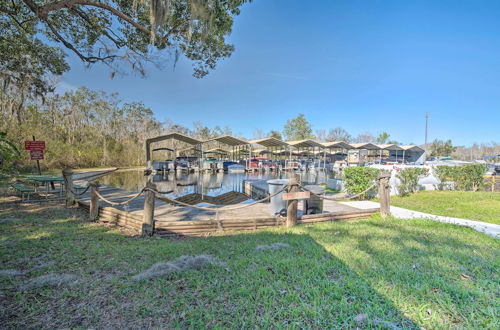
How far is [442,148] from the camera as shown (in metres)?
48.6

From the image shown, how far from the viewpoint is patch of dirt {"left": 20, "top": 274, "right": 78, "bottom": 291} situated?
93.4 inches

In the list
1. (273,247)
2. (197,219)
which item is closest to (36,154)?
(197,219)

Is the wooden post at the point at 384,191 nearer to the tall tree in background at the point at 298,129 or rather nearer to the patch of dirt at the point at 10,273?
the patch of dirt at the point at 10,273

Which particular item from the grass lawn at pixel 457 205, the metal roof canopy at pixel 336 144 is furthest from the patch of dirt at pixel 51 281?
the metal roof canopy at pixel 336 144

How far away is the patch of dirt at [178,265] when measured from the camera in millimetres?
2551

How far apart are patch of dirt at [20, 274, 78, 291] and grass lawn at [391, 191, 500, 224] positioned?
291 inches

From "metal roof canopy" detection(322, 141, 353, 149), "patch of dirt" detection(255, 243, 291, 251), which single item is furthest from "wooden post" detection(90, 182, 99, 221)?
"metal roof canopy" detection(322, 141, 353, 149)

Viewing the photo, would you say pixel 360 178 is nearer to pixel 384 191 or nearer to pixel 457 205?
pixel 457 205

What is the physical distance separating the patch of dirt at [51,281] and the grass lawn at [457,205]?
738cm

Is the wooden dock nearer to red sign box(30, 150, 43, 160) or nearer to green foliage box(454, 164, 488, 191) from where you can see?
red sign box(30, 150, 43, 160)

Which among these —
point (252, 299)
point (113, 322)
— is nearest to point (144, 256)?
point (113, 322)

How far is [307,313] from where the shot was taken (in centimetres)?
184

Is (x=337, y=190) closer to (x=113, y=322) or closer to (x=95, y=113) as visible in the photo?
(x=113, y=322)

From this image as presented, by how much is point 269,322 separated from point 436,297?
4.78 feet
